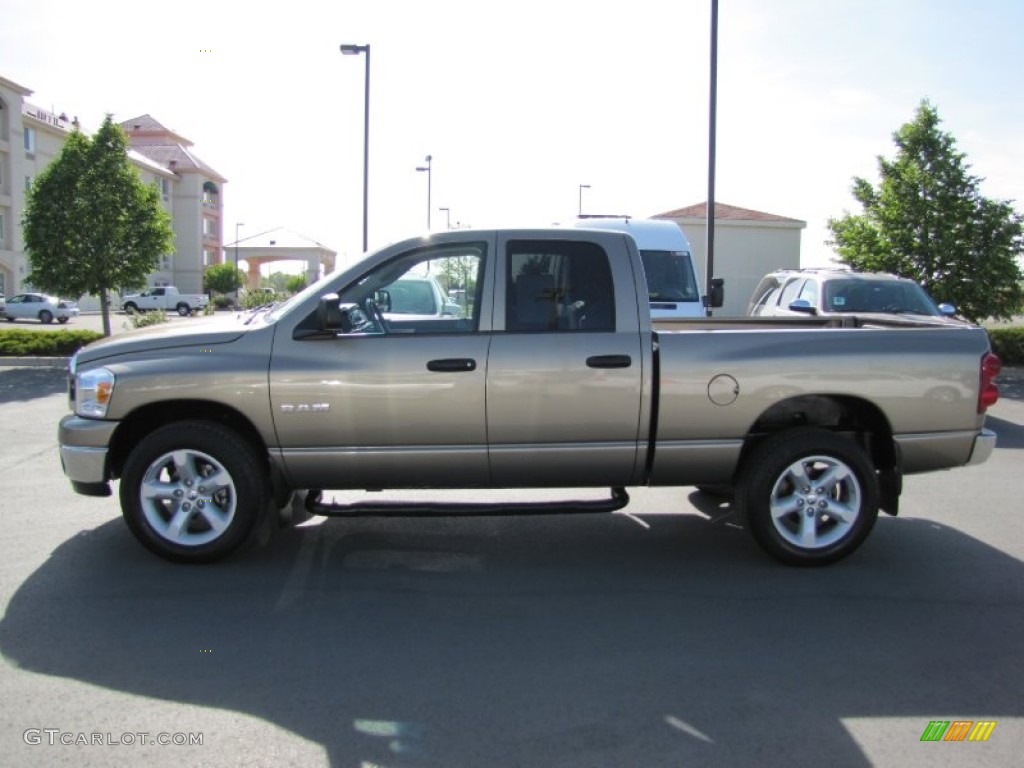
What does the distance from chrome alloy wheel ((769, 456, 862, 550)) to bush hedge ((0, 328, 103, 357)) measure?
16.0 m

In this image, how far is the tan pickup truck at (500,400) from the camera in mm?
5246

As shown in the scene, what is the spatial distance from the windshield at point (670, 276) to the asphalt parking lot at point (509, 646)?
6.92 metres

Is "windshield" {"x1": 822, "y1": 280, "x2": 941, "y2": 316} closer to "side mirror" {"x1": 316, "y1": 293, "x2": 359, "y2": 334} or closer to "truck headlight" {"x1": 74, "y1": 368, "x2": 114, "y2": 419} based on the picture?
"side mirror" {"x1": 316, "y1": 293, "x2": 359, "y2": 334}

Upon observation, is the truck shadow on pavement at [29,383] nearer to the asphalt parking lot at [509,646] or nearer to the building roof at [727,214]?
the asphalt parking lot at [509,646]

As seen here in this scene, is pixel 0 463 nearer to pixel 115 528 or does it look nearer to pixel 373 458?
pixel 115 528

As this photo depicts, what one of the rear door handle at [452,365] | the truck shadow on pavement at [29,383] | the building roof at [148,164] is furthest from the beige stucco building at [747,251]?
the building roof at [148,164]

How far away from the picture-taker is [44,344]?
18.1 m

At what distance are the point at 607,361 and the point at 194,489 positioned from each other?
2.57 metres

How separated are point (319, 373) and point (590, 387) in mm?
1589

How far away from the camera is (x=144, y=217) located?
2044cm

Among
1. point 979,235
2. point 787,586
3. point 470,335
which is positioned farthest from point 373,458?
point 979,235

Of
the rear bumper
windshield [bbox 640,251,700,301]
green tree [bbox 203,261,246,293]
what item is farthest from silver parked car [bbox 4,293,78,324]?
the rear bumper

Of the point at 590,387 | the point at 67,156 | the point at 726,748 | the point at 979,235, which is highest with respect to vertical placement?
the point at 67,156

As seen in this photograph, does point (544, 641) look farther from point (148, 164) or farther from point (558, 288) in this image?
point (148, 164)
